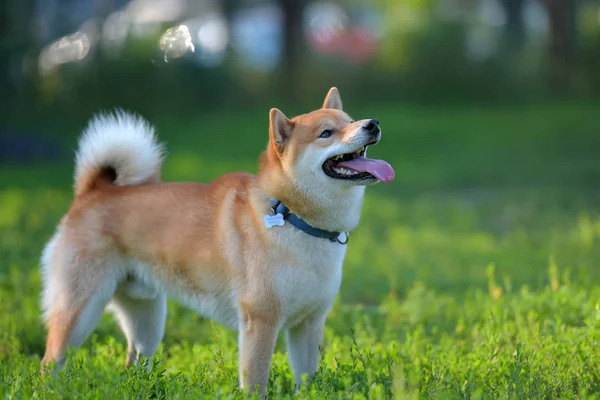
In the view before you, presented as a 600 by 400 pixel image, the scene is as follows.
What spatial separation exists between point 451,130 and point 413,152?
1642 millimetres

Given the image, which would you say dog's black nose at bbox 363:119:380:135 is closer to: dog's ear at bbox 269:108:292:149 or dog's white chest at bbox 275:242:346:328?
dog's ear at bbox 269:108:292:149

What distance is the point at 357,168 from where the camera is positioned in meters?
4.20

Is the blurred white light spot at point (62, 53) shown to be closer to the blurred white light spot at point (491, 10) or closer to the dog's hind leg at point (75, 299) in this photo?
the blurred white light spot at point (491, 10)

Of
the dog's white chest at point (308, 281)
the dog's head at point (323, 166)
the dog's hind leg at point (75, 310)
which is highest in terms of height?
the dog's head at point (323, 166)

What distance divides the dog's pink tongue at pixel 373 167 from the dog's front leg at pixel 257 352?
825 millimetres

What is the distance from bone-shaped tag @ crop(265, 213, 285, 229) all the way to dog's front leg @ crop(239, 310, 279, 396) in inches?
17.4

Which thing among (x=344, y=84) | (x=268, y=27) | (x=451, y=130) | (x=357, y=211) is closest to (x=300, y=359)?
(x=357, y=211)

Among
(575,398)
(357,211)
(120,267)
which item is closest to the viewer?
(575,398)

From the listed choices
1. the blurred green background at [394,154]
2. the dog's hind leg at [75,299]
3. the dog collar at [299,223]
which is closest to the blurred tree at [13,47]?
the blurred green background at [394,154]

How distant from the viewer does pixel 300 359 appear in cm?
446

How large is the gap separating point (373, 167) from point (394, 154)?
10.3 meters

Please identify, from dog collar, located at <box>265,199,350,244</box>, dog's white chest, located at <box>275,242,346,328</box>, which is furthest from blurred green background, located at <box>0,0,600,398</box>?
dog collar, located at <box>265,199,350,244</box>

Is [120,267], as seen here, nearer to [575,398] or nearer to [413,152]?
[575,398]

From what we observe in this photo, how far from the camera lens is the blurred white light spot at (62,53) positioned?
57.2ft
